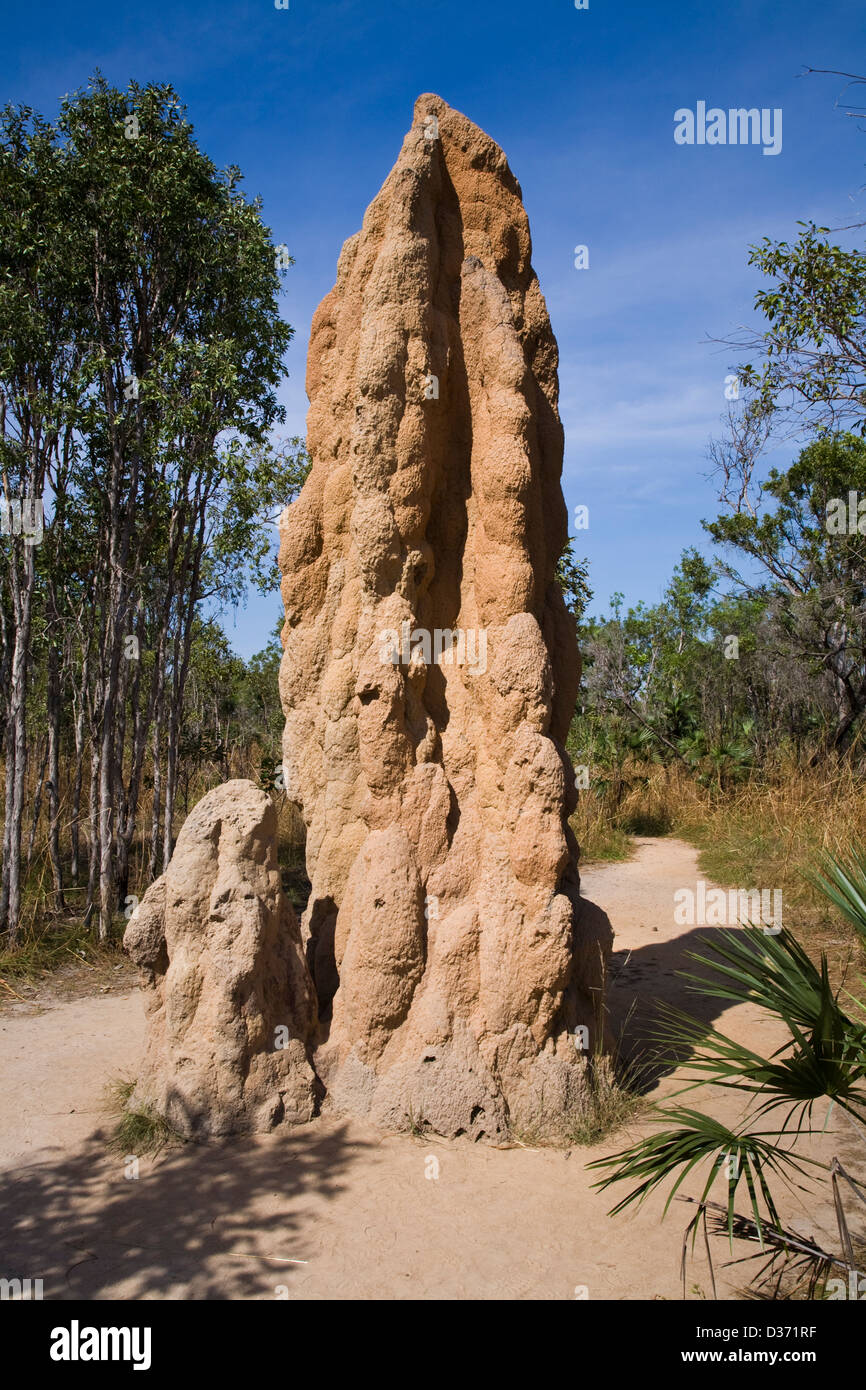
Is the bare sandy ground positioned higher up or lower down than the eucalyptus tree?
lower down

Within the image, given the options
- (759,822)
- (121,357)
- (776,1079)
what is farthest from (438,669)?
(759,822)

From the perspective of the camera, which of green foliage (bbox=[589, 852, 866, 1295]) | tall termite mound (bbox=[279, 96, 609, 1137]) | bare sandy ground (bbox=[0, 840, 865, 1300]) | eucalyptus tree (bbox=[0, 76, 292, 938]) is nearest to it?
green foliage (bbox=[589, 852, 866, 1295])

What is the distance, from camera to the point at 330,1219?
3.64 meters

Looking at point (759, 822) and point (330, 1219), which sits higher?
point (759, 822)

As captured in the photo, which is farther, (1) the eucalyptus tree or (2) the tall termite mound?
(1) the eucalyptus tree

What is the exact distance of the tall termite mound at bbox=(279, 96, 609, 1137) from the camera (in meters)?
4.34

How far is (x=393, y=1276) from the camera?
129 inches

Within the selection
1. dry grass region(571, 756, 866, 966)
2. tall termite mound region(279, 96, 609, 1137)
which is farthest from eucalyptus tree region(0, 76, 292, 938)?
dry grass region(571, 756, 866, 966)

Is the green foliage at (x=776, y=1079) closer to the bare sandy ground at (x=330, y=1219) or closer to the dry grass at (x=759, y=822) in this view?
the bare sandy ground at (x=330, y=1219)

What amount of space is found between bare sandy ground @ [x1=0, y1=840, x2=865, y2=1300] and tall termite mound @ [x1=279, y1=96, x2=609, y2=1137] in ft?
1.01

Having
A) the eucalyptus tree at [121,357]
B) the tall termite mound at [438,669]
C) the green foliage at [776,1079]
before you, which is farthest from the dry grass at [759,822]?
the eucalyptus tree at [121,357]

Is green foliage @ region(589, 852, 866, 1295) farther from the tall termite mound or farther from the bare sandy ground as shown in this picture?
the tall termite mound

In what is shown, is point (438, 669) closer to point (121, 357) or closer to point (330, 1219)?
point (330, 1219)

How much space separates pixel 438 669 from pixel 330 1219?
2.50 meters
